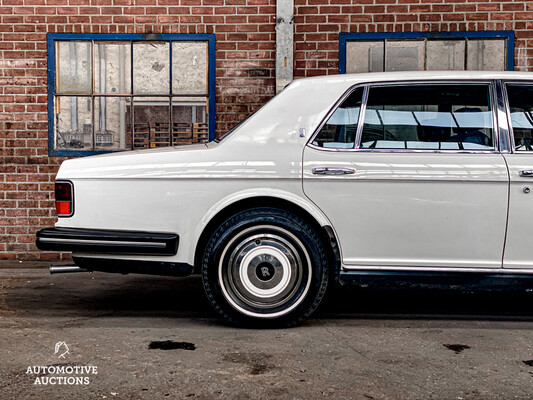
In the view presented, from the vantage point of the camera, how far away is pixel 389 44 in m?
7.39

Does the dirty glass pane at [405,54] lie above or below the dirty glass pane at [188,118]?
above

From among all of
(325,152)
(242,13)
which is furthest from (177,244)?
(242,13)

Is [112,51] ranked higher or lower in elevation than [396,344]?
higher

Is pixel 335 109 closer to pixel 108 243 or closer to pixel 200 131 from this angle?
pixel 108 243

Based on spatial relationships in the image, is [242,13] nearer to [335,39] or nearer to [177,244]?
[335,39]

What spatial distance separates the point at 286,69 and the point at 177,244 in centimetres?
368

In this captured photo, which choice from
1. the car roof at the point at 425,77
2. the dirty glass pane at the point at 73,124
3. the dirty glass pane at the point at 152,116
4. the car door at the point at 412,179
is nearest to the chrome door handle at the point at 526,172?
the car door at the point at 412,179

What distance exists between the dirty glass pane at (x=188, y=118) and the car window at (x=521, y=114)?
4.01m

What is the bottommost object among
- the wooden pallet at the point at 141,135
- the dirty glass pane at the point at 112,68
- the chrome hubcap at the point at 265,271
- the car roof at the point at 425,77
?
the chrome hubcap at the point at 265,271

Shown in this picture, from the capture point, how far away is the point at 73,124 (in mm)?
7527

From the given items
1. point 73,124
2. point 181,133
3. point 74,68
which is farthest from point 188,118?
point 74,68

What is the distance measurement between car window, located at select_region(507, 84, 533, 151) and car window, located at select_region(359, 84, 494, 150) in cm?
16

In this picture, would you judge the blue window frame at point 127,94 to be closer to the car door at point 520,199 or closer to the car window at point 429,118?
the car window at point 429,118

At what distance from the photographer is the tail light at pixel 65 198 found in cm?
429
